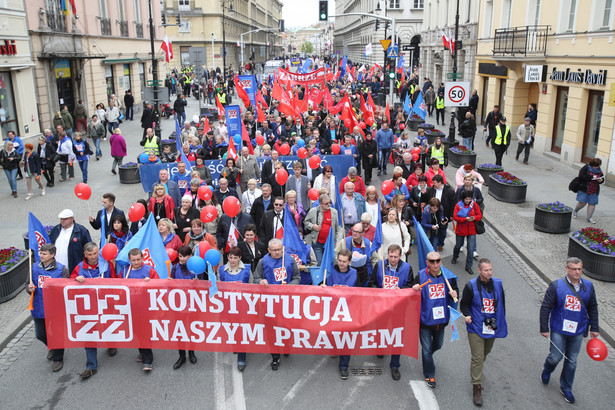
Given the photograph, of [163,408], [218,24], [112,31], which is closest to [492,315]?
[163,408]

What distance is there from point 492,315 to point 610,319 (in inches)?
127

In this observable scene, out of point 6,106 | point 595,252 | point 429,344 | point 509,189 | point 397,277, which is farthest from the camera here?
point 6,106

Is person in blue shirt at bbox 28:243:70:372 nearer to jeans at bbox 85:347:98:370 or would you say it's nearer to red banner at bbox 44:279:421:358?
red banner at bbox 44:279:421:358

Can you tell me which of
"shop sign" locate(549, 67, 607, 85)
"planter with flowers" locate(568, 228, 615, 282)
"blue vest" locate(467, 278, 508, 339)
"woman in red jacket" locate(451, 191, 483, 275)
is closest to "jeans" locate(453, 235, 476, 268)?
"woman in red jacket" locate(451, 191, 483, 275)

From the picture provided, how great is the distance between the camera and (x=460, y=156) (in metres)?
19.1

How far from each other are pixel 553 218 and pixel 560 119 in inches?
428

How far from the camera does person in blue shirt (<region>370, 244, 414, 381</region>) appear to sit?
22.0 feet

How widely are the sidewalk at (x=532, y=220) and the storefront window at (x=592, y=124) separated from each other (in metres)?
0.77

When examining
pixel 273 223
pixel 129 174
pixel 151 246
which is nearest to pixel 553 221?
pixel 273 223

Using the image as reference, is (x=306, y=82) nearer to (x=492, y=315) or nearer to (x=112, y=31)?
(x=112, y=31)

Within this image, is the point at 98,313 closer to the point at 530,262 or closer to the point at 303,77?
the point at 530,262

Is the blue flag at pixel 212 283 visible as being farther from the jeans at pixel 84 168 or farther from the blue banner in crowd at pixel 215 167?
the jeans at pixel 84 168

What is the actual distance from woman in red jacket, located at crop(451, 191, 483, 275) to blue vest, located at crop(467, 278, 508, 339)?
380 centimetres

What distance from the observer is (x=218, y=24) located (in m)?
74.9
